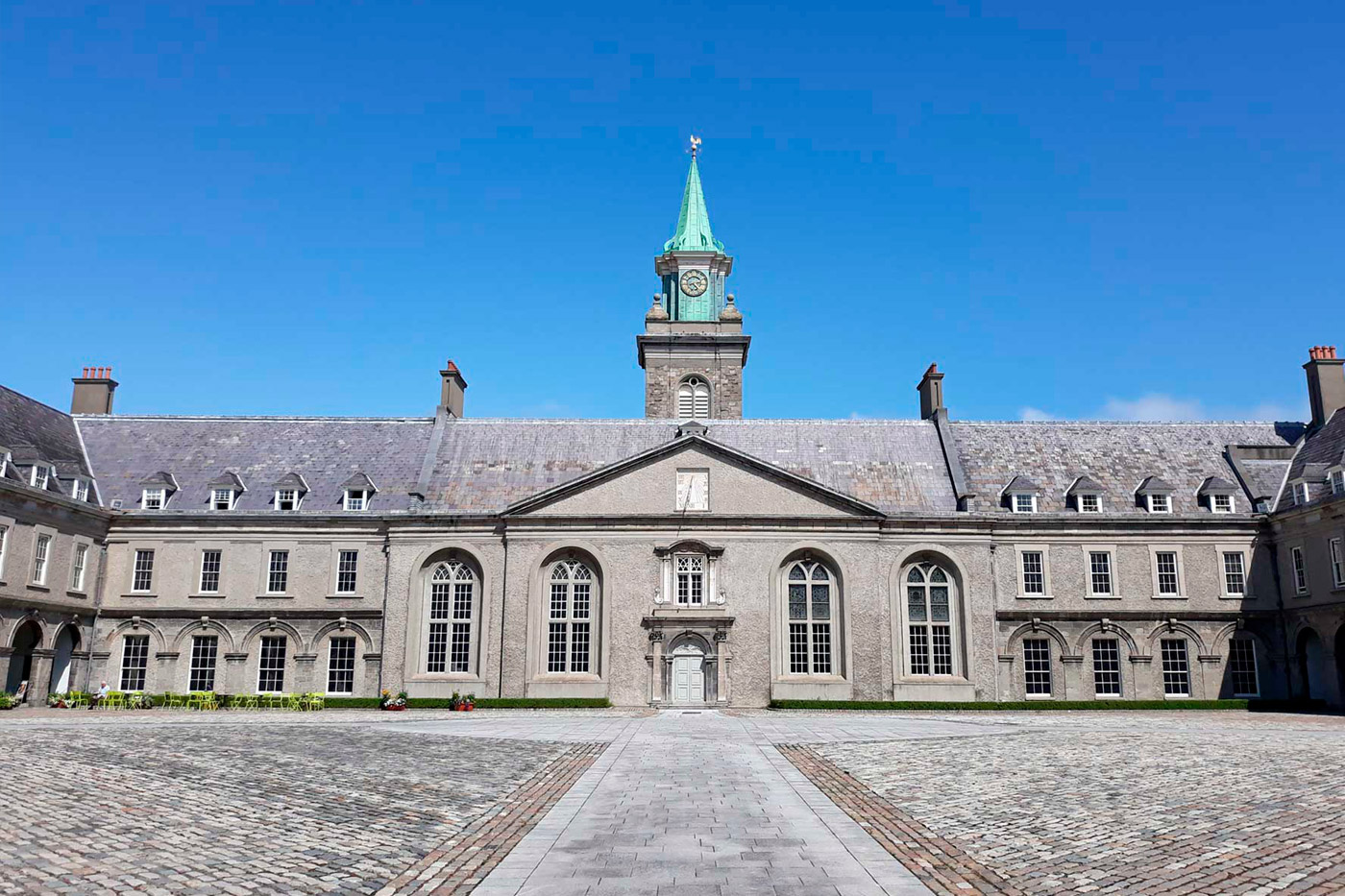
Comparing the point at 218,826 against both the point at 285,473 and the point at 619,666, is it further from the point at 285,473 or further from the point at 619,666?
the point at 285,473

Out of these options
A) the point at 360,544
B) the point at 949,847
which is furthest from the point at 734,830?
the point at 360,544

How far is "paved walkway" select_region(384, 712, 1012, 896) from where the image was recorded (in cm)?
1024

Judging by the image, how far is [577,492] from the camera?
44.8 metres

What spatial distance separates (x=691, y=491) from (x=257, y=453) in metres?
20.8

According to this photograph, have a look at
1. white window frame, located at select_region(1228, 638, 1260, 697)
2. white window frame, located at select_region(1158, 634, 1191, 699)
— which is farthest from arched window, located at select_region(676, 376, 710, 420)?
white window frame, located at select_region(1228, 638, 1260, 697)

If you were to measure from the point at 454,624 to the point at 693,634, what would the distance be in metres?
10.2

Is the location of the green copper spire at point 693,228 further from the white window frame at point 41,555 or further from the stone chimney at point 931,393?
the white window frame at point 41,555

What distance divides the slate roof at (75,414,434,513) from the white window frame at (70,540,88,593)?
3.15 metres

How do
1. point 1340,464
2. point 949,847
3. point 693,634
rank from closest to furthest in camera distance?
1. point 949,847
2. point 1340,464
3. point 693,634

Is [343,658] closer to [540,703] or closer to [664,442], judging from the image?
[540,703]

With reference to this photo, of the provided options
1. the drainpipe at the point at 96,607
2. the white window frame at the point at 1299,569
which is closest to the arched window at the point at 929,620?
the white window frame at the point at 1299,569

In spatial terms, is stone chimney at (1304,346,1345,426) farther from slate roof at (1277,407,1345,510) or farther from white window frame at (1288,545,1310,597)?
white window frame at (1288,545,1310,597)

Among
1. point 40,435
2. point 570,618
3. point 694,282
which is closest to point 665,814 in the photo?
point 570,618

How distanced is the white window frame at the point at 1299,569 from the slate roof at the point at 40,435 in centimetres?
5135
